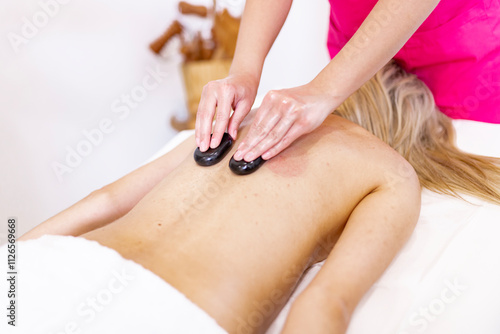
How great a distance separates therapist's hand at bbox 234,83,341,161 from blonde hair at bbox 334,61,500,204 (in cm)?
36

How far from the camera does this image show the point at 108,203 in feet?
3.64

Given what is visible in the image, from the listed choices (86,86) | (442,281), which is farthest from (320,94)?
(86,86)

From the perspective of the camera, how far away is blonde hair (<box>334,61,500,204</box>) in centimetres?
119

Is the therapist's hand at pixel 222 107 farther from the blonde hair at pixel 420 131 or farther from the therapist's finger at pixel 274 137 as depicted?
the blonde hair at pixel 420 131

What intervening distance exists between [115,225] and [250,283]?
290 mm

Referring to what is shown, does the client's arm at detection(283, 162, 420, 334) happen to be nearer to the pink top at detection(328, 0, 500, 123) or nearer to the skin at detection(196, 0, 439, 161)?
the skin at detection(196, 0, 439, 161)

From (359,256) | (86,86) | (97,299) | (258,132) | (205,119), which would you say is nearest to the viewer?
(97,299)

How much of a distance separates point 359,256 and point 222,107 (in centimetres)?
46

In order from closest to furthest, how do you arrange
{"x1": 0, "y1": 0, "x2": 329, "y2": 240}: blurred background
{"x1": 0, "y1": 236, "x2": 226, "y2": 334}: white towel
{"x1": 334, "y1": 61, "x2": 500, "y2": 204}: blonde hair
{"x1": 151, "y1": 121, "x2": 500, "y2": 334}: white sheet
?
{"x1": 0, "y1": 236, "x2": 226, "y2": 334}: white towel → {"x1": 151, "y1": 121, "x2": 500, "y2": 334}: white sheet → {"x1": 334, "y1": 61, "x2": 500, "y2": 204}: blonde hair → {"x1": 0, "y1": 0, "x2": 329, "y2": 240}: blurred background

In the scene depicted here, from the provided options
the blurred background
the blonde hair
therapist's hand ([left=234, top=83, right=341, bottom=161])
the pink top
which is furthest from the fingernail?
the blurred background

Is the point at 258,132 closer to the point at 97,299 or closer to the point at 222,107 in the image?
the point at 222,107

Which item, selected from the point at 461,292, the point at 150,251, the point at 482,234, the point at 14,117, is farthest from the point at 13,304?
the point at 14,117

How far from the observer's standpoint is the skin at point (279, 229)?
0.79 metres

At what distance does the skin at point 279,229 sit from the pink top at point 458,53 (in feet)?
1.51
